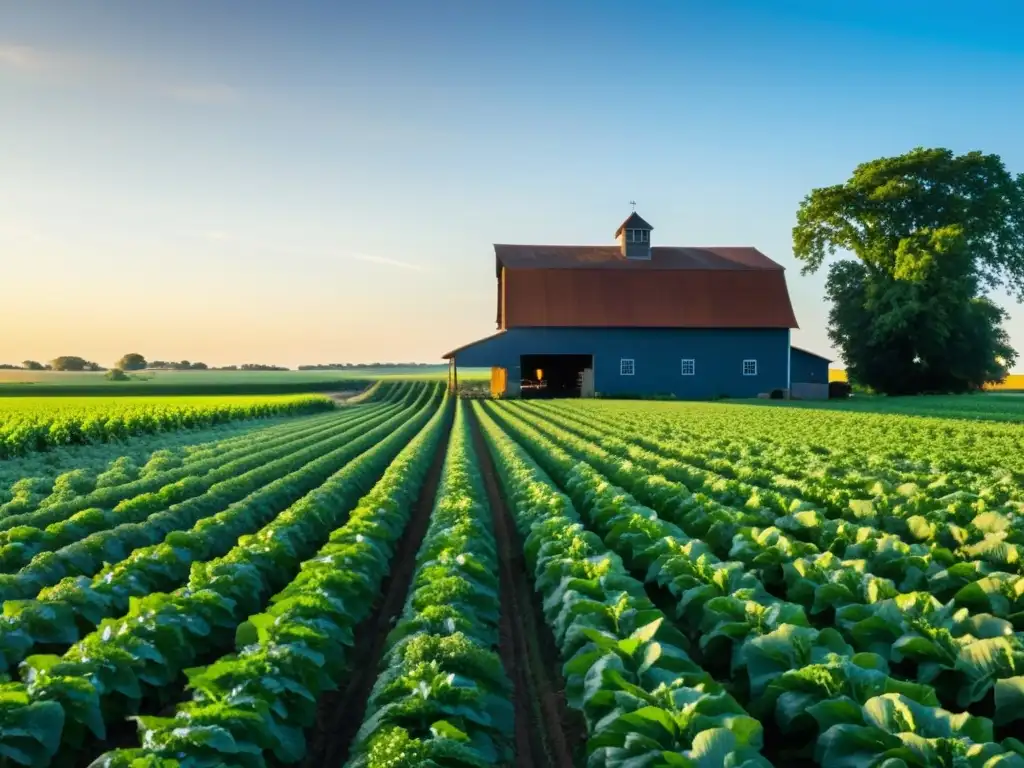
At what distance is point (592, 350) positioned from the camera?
48.6m

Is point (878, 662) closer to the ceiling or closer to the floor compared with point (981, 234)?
closer to the floor

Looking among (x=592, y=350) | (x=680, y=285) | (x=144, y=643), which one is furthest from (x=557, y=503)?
(x=680, y=285)

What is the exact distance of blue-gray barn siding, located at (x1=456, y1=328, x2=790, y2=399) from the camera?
158ft

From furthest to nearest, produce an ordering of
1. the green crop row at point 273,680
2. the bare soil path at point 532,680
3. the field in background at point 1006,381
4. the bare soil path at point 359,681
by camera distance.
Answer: the field in background at point 1006,381 < the bare soil path at point 359,681 < the bare soil path at point 532,680 < the green crop row at point 273,680

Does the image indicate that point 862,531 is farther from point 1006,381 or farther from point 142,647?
point 1006,381

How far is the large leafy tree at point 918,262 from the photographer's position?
46.3 meters

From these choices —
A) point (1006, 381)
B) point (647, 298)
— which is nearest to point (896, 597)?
point (647, 298)

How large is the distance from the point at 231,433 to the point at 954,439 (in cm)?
2512

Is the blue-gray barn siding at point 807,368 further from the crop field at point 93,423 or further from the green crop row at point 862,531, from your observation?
the green crop row at point 862,531

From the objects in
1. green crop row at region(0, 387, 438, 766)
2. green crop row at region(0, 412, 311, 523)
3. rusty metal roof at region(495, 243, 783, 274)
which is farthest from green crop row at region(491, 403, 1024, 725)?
rusty metal roof at region(495, 243, 783, 274)

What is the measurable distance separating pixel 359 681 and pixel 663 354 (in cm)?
4397

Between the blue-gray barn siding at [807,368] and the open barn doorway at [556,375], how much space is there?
13.2m

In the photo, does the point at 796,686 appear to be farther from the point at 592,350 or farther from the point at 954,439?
the point at 592,350

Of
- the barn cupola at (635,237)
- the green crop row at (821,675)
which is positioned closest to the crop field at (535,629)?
the green crop row at (821,675)
